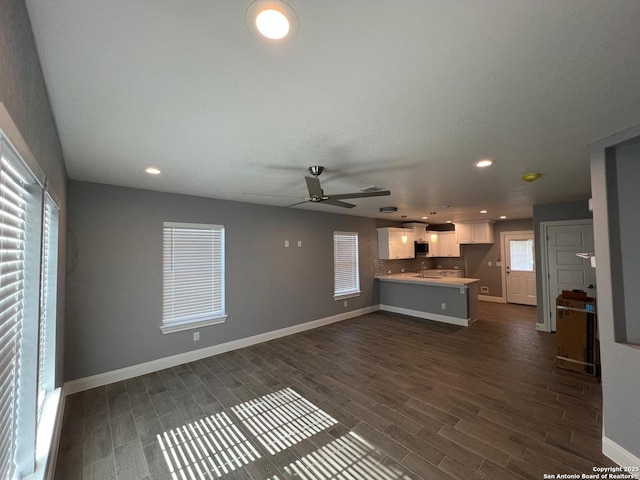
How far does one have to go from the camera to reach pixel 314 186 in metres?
2.53

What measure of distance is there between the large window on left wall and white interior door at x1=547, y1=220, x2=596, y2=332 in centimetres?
691

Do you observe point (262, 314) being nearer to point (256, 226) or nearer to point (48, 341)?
point (256, 226)

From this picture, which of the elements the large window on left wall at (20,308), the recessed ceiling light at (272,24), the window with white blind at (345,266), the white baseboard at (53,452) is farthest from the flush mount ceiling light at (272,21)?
the window with white blind at (345,266)

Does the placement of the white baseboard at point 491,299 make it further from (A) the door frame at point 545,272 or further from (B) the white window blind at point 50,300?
(B) the white window blind at point 50,300

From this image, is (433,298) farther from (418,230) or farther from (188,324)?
(188,324)

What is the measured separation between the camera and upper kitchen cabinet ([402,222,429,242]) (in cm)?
747

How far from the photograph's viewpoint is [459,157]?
246 cm

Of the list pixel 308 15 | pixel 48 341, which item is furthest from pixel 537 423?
pixel 48 341

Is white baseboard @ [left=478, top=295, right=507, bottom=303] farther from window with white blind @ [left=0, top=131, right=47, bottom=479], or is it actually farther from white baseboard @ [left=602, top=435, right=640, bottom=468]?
window with white blind @ [left=0, top=131, right=47, bottom=479]

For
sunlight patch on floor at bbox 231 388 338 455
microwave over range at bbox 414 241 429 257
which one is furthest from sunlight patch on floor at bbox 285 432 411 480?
microwave over range at bbox 414 241 429 257

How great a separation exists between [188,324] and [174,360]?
1.71 ft

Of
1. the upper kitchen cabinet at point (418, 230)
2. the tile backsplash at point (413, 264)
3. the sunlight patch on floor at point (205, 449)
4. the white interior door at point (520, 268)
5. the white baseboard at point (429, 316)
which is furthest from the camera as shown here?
the upper kitchen cabinet at point (418, 230)

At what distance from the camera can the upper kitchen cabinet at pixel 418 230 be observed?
7.47m

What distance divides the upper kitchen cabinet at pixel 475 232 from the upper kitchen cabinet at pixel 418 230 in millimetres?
1088
